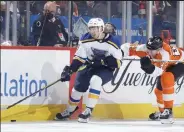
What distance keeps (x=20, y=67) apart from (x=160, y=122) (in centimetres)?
143

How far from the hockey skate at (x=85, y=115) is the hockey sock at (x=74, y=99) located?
26 cm

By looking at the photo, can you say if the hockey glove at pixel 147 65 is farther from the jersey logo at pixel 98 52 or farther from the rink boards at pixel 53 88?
the rink boards at pixel 53 88

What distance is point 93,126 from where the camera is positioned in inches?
209

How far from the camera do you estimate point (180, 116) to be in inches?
249

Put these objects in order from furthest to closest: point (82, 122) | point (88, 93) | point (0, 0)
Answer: point (0, 0) < point (88, 93) < point (82, 122)

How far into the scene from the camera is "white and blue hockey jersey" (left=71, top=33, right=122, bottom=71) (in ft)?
18.7

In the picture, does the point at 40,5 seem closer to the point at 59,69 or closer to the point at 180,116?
the point at 59,69

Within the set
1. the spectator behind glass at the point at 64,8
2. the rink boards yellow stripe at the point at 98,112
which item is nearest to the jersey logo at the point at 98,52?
the rink boards yellow stripe at the point at 98,112

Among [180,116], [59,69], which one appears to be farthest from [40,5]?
[180,116]

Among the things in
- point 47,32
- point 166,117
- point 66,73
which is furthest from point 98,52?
point 47,32

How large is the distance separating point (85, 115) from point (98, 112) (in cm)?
57

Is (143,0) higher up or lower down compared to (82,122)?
higher up

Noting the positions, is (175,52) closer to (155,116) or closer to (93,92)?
(155,116)

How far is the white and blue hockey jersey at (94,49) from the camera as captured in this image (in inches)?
224
